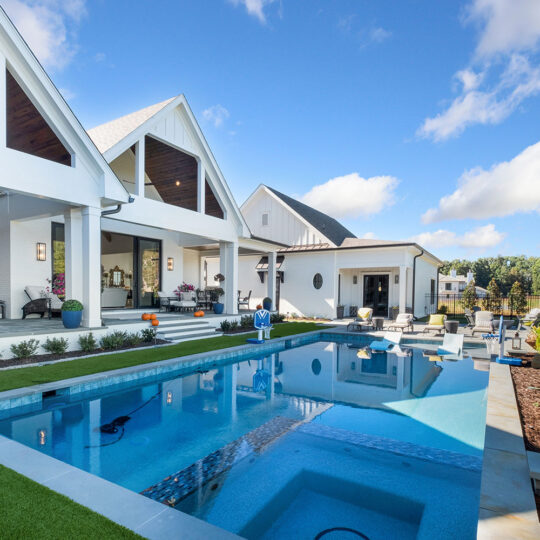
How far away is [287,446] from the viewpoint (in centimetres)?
544

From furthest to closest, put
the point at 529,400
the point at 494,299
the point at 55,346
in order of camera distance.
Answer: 1. the point at 494,299
2. the point at 55,346
3. the point at 529,400

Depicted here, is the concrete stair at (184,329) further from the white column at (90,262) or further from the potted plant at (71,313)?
the potted plant at (71,313)

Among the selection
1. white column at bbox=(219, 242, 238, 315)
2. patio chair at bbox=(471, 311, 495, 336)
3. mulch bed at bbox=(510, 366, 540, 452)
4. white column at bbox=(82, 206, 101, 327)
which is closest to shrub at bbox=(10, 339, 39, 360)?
white column at bbox=(82, 206, 101, 327)

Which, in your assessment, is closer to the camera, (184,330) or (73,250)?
(73,250)

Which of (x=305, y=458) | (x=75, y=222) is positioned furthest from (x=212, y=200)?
(x=305, y=458)

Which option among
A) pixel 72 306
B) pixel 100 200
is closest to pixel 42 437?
pixel 72 306

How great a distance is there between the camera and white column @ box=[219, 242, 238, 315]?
53.3 ft

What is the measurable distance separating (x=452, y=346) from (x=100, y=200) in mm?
13480

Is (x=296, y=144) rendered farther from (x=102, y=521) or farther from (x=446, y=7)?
(x=102, y=521)

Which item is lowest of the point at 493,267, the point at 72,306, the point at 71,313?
the point at 71,313

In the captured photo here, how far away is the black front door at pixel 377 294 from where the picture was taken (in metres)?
23.2

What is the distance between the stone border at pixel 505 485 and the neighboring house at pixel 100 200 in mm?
10012

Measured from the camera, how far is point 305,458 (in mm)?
5078

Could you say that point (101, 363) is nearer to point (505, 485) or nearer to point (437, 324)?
point (505, 485)
